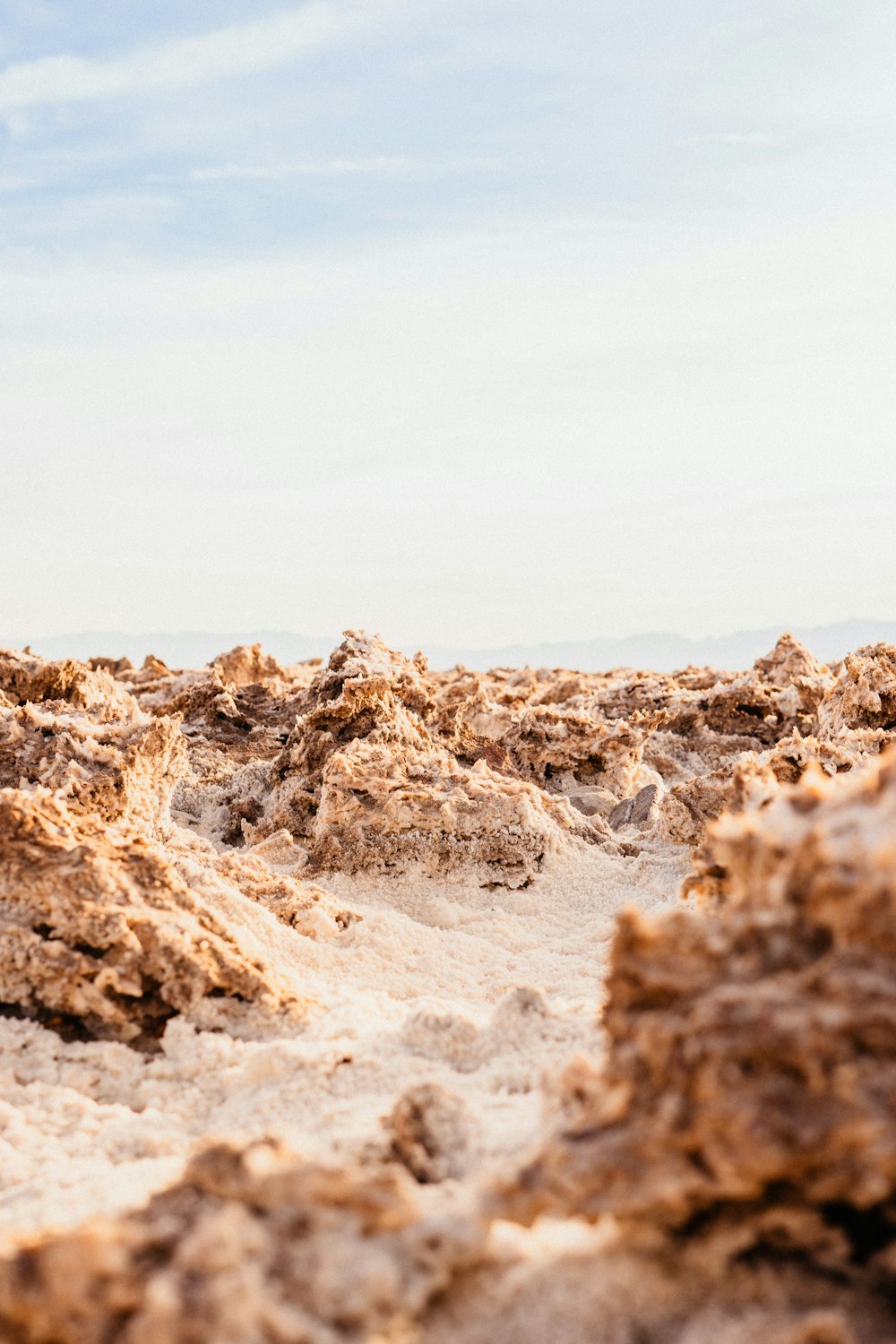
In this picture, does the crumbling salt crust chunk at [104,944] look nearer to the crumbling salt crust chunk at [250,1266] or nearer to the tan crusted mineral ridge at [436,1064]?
the tan crusted mineral ridge at [436,1064]

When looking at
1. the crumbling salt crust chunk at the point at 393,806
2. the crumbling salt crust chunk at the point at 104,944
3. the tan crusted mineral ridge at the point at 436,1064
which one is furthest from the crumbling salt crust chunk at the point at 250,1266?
the crumbling salt crust chunk at the point at 393,806

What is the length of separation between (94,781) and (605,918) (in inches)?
98.2

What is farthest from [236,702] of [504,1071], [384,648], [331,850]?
[504,1071]

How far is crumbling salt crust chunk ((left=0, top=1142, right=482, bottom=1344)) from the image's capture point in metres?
1.59

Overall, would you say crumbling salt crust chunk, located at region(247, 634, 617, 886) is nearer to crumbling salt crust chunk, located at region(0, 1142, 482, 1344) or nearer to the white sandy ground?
the white sandy ground

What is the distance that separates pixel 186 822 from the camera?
7070 mm

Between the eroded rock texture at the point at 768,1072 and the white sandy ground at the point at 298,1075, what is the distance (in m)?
0.37

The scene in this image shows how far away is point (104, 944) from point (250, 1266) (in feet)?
5.95

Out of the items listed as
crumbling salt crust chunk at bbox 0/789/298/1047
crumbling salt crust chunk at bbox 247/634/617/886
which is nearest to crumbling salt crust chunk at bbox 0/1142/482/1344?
crumbling salt crust chunk at bbox 0/789/298/1047

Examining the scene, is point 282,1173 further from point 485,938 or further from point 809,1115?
point 485,938

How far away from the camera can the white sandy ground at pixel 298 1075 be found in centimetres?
242

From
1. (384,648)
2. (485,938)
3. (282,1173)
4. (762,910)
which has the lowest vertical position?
(485,938)

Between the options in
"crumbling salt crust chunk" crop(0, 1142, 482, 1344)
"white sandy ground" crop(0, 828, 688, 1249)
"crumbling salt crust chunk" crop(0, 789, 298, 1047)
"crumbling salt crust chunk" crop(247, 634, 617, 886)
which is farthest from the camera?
"crumbling salt crust chunk" crop(247, 634, 617, 886)

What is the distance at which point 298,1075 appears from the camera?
2957 mm
